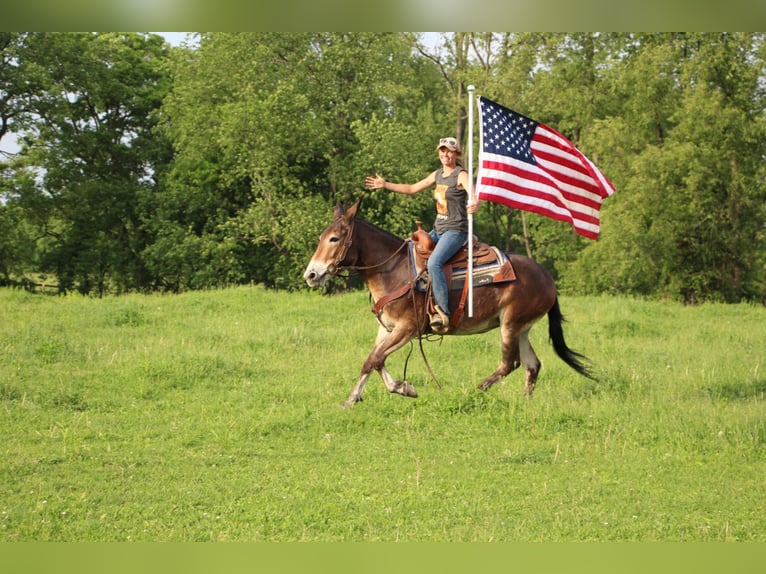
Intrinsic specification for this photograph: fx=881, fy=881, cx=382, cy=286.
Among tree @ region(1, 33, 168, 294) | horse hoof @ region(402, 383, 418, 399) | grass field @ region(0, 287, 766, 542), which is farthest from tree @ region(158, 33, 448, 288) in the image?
horse hoof @ region(402, 383, 418, 399)

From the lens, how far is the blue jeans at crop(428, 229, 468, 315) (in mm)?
10188

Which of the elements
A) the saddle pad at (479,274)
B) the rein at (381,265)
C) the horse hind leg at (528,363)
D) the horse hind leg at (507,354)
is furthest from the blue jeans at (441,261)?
the horse hind leg at (528,363)

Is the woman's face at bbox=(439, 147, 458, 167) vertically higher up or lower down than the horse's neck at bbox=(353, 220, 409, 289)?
higher up

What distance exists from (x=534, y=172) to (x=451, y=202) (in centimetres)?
99

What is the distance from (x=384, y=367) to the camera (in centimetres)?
1045

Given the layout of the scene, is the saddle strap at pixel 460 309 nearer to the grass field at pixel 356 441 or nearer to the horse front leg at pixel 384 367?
the horse front leg at pixel 384 367

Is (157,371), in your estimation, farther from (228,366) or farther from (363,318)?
(363,318)

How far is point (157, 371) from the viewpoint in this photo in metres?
12.2

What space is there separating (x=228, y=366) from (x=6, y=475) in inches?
184

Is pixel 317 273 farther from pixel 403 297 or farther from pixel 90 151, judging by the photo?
pixel 90 151

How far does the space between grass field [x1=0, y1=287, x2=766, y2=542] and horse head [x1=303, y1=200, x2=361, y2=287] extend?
164 centimetres

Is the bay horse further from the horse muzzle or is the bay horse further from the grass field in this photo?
the grass field

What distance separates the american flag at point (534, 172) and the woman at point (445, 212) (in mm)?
350

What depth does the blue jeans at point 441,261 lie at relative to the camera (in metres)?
10.2
